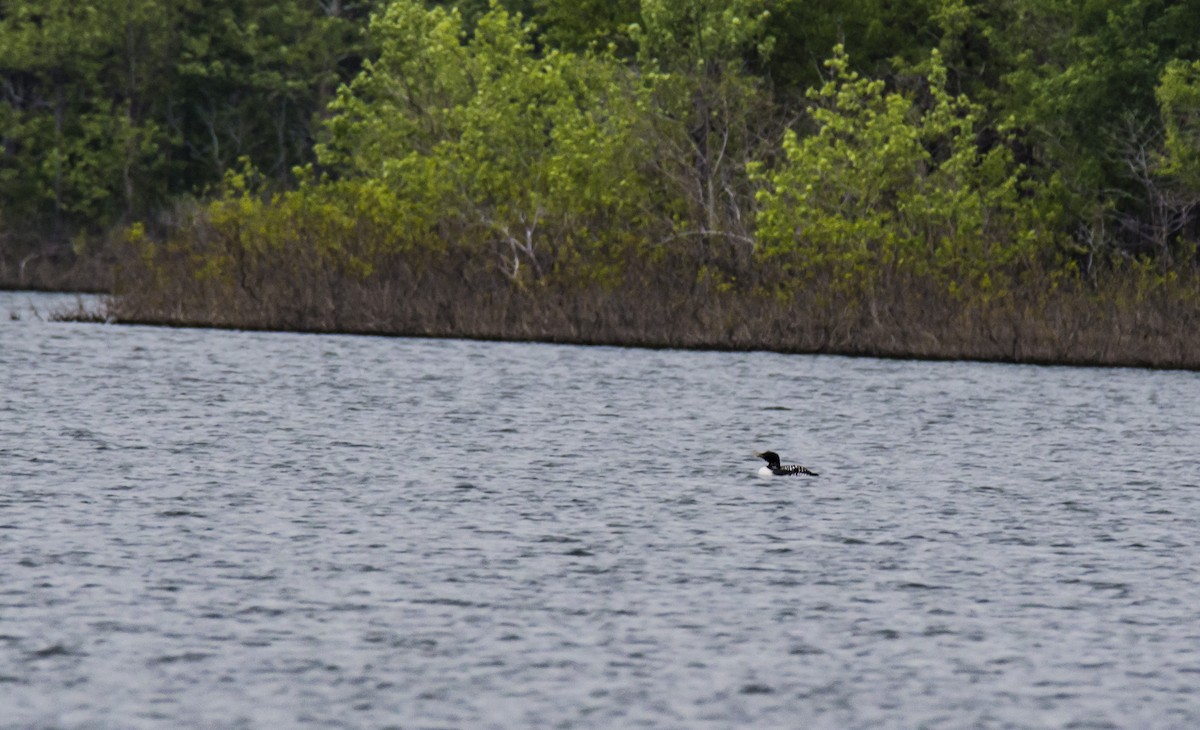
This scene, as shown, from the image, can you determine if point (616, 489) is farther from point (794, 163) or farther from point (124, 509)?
point (794, 163)

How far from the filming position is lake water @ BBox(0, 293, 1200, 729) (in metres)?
12.1

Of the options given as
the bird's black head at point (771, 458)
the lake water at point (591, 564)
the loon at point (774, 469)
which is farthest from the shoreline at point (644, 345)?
the bird's black head at point (771, 458)

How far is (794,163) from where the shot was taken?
50.6 metres

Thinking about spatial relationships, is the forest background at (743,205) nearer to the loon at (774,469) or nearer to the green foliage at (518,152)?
the green foliage at (518,152)

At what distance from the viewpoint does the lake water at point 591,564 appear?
12125 millimetres

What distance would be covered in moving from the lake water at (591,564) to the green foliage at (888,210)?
1397 centimetres

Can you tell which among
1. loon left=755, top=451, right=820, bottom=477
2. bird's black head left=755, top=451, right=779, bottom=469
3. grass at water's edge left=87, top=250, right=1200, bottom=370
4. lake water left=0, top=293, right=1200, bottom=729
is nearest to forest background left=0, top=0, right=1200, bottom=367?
grass at water's edge left=87, top=250, right=1200, bottom=370

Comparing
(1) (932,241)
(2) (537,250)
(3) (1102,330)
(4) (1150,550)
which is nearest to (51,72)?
(2) (537,250)

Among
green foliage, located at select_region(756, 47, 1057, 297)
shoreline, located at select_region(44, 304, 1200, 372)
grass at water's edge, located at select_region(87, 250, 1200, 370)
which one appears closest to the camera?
shoreline, located at select_region(44, 304, 1200, 372)

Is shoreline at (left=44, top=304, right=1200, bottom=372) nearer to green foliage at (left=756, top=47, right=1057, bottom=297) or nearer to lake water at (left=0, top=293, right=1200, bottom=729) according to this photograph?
green foliage at (left=756, top=47, right=1057, bottom=297)

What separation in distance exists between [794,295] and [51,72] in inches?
2442

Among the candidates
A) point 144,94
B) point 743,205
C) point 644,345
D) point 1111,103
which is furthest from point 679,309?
point 144,94

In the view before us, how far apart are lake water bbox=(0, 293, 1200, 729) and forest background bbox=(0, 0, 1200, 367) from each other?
1315 centimetres

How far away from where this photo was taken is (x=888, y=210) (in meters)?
50.8
